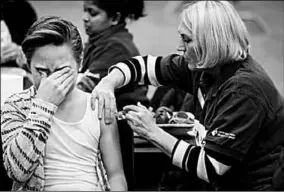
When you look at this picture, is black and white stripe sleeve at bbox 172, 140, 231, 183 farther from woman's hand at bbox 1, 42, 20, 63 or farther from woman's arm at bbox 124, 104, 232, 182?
woman's hand at bbox 1, 42, 20, 63

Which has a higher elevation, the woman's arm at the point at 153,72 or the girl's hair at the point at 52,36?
the girl's hair at the point at 52,36

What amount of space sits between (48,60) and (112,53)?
106 centimetres

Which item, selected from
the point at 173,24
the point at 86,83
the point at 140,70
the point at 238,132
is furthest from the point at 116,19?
the point at 173,24

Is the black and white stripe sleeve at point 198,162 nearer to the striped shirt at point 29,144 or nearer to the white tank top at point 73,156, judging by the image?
the white tank top at point 73,156

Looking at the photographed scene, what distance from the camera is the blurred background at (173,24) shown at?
13.9 ft

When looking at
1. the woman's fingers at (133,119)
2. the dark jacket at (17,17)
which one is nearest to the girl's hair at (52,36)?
the woman's fingers at (133,119)

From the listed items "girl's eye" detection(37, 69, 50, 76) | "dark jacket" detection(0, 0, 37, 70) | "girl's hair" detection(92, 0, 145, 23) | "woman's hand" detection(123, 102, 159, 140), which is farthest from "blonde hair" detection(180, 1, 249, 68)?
"dark jacket" detection(0, 0, 37, 70)

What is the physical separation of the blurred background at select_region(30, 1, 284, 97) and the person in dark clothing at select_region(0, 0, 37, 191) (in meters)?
1.03

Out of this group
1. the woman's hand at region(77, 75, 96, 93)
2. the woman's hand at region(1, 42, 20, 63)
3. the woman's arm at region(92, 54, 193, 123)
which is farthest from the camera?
the woman's hand at region(1, 42, 20, 63)

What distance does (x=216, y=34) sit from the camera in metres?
1.82

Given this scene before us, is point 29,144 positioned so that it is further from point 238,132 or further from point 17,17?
point 17,17

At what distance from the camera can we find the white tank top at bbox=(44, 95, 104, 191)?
1.73 metres

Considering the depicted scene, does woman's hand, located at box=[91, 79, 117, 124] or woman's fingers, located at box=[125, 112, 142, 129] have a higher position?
woman's hand, located at box=[91, 79, 117, 124]

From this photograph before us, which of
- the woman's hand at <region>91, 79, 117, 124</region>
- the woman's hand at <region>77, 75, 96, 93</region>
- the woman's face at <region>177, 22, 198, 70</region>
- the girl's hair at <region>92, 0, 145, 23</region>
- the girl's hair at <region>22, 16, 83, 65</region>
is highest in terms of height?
the girl's hair at <region>22, 16, 83, 65</region>
